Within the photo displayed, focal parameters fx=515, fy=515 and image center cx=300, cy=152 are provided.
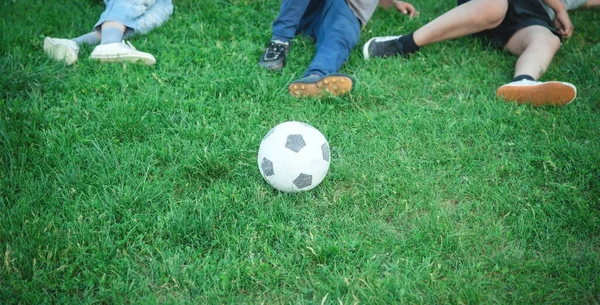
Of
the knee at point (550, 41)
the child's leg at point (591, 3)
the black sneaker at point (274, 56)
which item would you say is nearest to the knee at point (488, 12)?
the knee at point (550, 41)

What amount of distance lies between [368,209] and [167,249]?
102 centimetres

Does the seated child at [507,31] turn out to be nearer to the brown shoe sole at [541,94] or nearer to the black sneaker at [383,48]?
the black sneaker at [383,48]

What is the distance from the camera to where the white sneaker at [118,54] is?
12.3ft

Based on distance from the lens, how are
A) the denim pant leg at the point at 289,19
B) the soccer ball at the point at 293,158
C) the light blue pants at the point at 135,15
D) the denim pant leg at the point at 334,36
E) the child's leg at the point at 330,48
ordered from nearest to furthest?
the soccer ball at the point at 293,158 < the child's leg at the point at 330,48 < the denim pant leg at the point at 334,36 < the denim pant leg at the point at 289,19 < the light blue pants at the point at 135,15

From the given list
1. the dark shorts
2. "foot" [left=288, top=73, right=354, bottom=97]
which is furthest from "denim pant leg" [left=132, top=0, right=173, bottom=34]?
the dark shorts

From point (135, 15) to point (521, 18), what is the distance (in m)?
3.10

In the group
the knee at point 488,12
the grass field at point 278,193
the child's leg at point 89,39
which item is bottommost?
the grass field at point 278,193

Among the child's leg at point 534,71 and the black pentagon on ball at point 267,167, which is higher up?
the black pentagon on ball at point 267,167

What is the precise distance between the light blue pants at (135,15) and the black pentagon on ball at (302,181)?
7.56ft

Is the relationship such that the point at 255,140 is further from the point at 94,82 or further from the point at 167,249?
the point at 94,82


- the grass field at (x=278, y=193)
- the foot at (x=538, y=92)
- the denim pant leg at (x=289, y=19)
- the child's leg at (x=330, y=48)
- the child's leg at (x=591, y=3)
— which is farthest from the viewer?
the child's leg at (x=591, y=3)

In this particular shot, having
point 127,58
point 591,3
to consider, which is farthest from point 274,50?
point 591,3

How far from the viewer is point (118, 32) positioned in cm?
401

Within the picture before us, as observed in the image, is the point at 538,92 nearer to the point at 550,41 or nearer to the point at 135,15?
the point at 550,41
